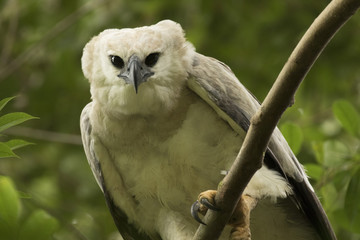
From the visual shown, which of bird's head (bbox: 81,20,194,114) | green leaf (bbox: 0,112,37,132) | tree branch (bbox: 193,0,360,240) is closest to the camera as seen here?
tree branch (bbox: 193,0,360,240)

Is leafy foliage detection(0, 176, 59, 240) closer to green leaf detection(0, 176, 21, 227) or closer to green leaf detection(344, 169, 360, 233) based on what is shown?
green leaf detection(0, 176, 21, 227)

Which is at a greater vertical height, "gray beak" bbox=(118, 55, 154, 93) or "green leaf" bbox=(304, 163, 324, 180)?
"gray beak" bbox=(118, 55, 154, 93)

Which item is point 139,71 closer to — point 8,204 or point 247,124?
point 247,124

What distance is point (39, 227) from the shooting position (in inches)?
118

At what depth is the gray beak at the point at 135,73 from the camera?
369cm

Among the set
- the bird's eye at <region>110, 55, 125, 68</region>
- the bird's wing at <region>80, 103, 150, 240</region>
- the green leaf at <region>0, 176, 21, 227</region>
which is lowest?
the bird's wing at <region>80, 103, 150, 240</region>

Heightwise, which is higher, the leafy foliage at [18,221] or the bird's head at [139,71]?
the bird's head at [139,71]

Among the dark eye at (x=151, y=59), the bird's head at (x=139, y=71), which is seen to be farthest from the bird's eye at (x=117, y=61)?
the dark eye at (x=151, y=59)

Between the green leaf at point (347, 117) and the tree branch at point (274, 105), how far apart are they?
1199 mm

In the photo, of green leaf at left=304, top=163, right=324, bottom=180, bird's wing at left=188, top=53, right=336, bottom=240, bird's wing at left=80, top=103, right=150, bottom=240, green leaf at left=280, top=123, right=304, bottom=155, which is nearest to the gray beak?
bird's wing at left=188, top=53, right=336, bottom=240

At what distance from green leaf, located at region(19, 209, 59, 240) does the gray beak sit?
0.95 meters

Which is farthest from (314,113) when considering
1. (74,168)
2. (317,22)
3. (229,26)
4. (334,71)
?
(317,22)

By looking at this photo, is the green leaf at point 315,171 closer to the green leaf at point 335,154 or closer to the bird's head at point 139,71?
the green leaf at point 335,154

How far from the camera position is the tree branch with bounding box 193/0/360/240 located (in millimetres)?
2541
